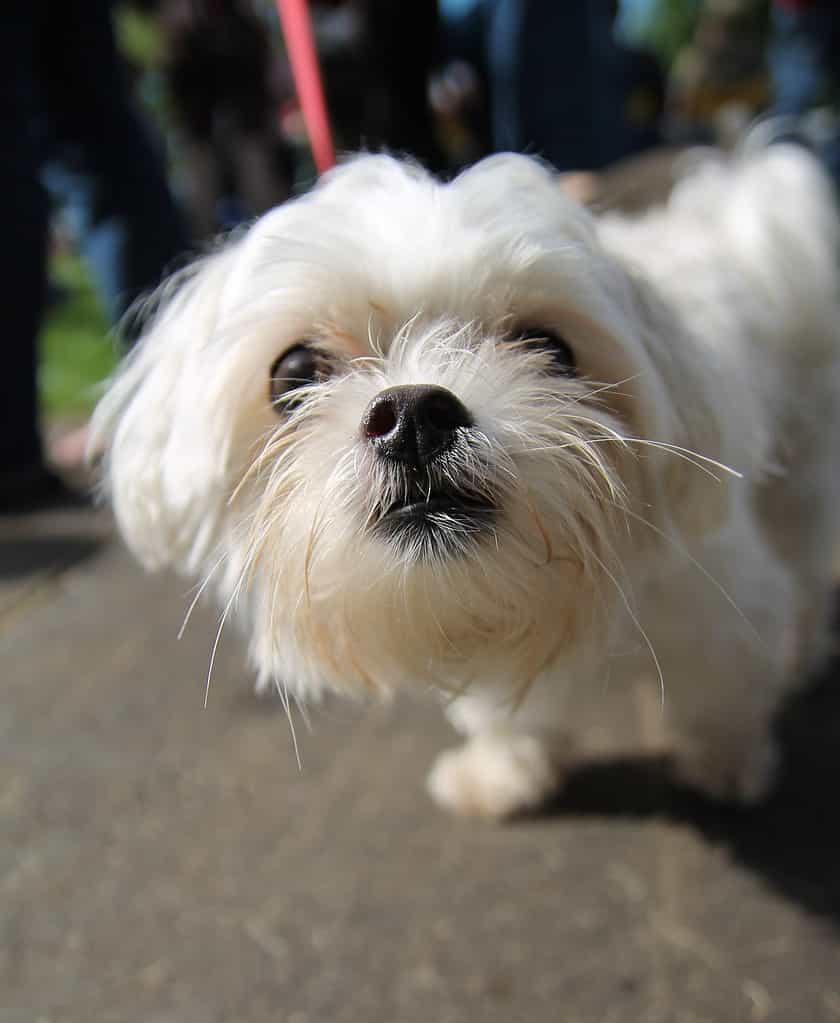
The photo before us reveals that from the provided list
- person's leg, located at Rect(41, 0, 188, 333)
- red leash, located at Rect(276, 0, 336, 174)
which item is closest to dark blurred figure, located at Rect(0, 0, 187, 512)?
person's leg, located at Rect(41, 0, 188, 333)

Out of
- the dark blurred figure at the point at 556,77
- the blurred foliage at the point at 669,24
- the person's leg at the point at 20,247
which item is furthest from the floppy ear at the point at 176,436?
the blurred foliage at the point at 669,24

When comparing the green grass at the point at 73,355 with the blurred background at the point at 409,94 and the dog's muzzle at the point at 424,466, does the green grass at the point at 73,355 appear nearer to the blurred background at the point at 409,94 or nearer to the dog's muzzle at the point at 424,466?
the blurred background at the point at 409,94

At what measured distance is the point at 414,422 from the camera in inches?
44.6

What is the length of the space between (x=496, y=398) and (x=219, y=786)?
115 centimetres

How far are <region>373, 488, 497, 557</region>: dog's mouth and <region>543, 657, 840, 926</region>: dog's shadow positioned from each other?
88 cm

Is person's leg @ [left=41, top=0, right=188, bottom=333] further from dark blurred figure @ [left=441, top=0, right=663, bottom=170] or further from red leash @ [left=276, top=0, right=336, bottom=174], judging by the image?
dark blurred figure @ [left=441, top=0, right=663, bottom=170]

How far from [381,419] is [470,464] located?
0.44 ft

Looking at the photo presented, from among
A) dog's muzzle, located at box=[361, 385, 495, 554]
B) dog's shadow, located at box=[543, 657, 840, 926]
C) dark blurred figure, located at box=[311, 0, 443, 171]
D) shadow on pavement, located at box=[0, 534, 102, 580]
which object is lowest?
dog's shadow, located at box=[543, 657, 840, 926]

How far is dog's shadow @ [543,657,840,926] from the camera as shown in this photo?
61.2 inches

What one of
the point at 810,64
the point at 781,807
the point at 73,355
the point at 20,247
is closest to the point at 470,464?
the point at 781,807

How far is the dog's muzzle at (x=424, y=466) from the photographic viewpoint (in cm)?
113

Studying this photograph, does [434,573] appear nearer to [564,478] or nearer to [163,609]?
[564,478]

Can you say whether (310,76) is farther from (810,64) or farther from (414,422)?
(810,64)

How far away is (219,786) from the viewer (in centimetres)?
189
